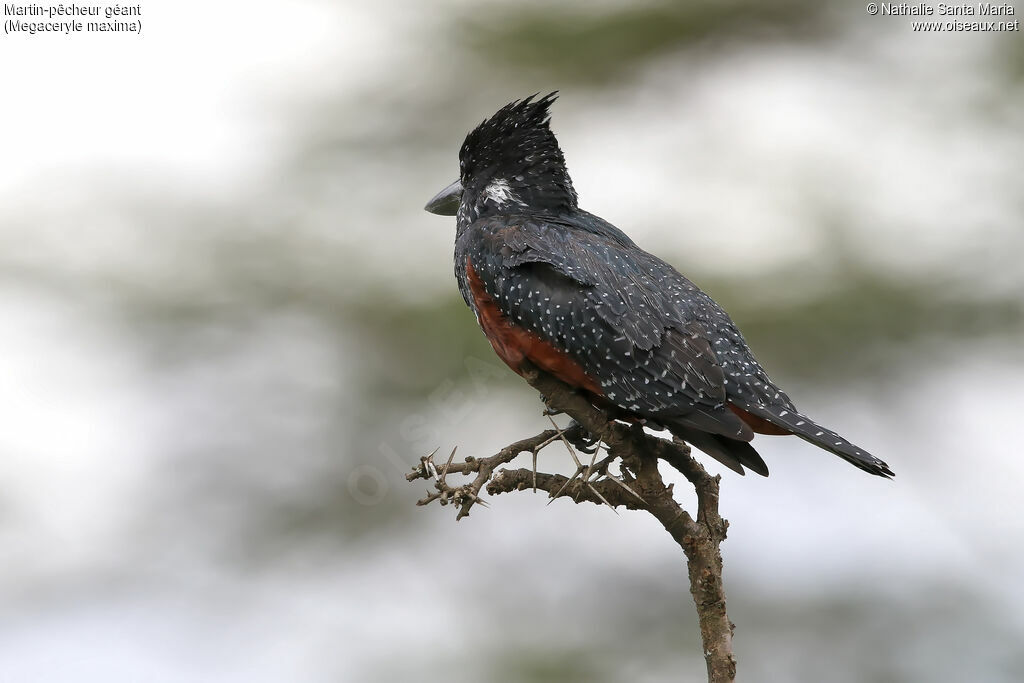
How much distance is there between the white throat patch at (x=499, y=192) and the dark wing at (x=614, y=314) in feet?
0.77

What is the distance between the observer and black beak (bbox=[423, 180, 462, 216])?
9.01 feet

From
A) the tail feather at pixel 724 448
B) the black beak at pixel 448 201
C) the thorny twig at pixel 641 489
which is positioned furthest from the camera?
the black beak at pixel 448 201

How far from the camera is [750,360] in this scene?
2.21 metres

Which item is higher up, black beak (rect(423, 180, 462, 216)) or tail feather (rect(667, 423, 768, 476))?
black beak (rect(423, 180, 462, 216))

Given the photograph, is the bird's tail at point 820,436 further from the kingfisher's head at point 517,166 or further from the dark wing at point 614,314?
the kingfisher's head at point 517,166

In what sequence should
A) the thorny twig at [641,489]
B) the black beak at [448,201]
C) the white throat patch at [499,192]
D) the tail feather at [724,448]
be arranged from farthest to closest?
the black beak at [448,201] → the white throat patch at [499,192] → the tail feather at [724,448] → the thorny twig at [641,489]

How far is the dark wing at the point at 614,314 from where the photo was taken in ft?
6.64

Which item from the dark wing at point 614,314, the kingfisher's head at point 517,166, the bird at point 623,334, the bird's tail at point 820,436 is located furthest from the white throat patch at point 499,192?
the bird's tail at point 820,436

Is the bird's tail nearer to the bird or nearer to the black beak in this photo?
the bird

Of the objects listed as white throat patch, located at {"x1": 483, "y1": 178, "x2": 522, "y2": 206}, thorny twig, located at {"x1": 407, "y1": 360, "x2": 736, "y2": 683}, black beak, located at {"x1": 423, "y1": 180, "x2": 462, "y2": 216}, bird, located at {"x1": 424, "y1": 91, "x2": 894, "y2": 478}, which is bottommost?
thorny twig, located at {"x1": 407, "y1": 360, "x2": 736, "y2": 683}

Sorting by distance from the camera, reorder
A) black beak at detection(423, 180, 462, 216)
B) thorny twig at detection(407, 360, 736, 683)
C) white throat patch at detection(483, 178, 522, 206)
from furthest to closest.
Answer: black beak at detection(423, 180, 462, 216) < white throat patch at detection(483, 178, 522, 206) < thorny twig at detection(407, 360, 736, 683)

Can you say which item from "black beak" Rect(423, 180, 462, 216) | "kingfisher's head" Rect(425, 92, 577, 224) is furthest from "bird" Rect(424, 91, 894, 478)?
"black beak" Rect(423, 180, 462, 216)

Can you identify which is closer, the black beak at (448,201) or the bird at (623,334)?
the bird at (623,334)

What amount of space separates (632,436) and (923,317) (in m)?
4.20
